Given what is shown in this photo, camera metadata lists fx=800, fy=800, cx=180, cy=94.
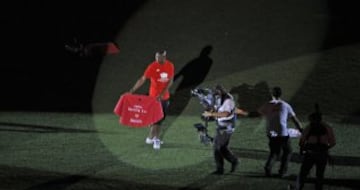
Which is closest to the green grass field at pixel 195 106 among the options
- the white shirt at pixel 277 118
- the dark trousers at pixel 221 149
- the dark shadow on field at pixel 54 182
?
the dark shadow on field at pixel 54 182

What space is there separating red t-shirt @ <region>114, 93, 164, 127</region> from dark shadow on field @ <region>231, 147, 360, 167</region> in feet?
6.35

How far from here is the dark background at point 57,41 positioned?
80.3 ft

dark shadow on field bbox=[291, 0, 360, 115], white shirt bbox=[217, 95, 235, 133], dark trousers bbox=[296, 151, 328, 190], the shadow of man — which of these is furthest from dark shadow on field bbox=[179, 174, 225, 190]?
the shadow of man

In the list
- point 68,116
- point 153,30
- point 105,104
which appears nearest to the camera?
point 68,116

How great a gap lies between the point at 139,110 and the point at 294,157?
359cm

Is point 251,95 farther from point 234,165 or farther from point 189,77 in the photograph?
point 234,165

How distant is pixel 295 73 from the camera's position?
84.5 feet

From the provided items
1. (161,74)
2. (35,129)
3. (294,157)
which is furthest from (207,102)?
(35,129)

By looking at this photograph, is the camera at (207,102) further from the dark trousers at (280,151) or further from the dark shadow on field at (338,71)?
the dark shadow on field at (338,71)

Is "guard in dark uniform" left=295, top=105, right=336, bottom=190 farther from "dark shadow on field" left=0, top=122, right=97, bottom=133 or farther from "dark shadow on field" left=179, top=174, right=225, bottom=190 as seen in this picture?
"dark shadow on field" left=0, top=122, right=97, bottom=133

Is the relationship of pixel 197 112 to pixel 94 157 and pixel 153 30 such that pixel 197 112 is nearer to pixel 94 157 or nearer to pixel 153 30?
pixel 94 157

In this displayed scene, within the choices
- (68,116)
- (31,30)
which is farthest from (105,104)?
(31,30)

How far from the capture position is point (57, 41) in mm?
31422

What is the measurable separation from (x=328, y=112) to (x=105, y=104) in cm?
642
